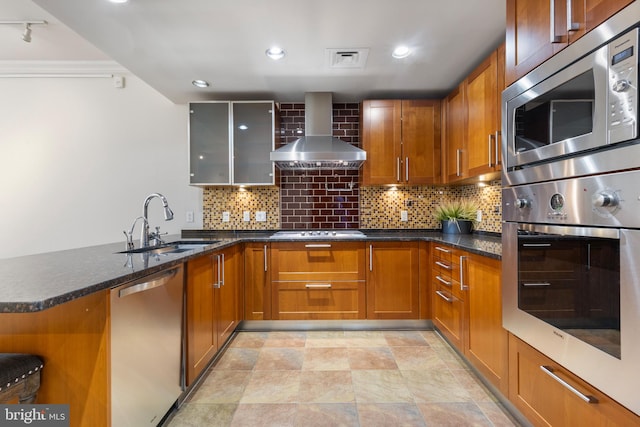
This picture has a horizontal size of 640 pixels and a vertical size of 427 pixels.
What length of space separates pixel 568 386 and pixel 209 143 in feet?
10.2

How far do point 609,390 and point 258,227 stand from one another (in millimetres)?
2953

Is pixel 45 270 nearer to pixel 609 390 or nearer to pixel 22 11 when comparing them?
pixel 609 390

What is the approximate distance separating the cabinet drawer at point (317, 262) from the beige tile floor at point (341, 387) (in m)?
0.56

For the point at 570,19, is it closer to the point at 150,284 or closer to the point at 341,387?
the point at 150,284

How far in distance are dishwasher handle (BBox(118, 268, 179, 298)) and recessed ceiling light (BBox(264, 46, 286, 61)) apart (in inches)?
66.5

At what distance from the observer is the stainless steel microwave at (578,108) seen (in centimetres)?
87

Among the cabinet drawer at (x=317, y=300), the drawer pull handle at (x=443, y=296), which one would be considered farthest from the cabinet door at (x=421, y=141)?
the cabinet drawer at (x=317, y=300)

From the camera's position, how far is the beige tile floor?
1.58 m

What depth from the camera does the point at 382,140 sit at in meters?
3.01

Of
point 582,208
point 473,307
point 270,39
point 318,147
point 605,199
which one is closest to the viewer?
point 605,199

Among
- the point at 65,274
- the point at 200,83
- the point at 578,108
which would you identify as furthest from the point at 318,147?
the point at 65,274

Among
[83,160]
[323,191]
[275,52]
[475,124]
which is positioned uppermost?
[275,52]

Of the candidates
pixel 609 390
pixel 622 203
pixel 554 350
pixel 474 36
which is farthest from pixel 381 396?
pixel 474 36

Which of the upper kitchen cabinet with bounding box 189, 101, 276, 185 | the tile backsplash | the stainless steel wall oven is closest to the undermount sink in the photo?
the upper kitchen cabinet with bounding box 189, 101, 276, 185
